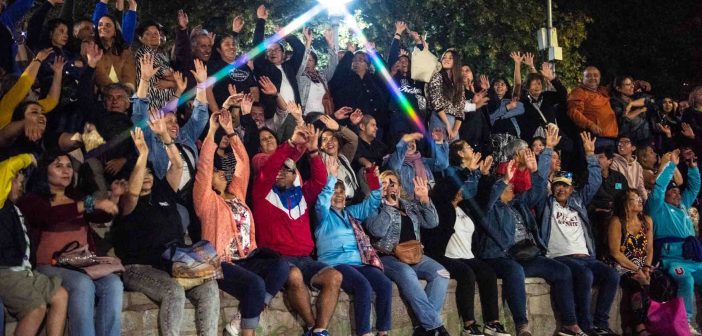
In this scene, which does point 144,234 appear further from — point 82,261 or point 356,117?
point 356,117

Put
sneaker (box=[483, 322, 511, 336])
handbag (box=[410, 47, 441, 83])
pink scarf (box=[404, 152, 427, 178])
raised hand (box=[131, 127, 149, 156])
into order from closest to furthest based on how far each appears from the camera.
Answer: raised hand (box=[131, 127, 149, 156]) < sneaker (box=[483, 322, 511, 336]) < pink scarf (box=[404, 152, 427, 178]) < handbag (box=[410, 47, 441, 83])

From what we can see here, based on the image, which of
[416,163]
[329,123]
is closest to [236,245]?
[329,123]

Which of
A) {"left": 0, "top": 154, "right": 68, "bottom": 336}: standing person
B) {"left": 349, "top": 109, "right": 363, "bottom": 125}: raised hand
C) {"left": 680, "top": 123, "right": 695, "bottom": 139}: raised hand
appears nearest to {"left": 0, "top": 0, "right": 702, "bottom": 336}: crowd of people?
{"left": 0, "top": 154, "right": 68, "bottom": 336}: standing person

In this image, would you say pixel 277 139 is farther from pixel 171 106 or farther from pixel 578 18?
pixel 578 18

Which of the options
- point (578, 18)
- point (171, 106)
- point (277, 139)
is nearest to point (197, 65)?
point (171, 106)

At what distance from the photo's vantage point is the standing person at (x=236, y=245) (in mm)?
8922

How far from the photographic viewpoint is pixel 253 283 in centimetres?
891

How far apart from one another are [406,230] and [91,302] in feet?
12.5

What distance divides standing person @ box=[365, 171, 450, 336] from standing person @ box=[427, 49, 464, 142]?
7.36ft

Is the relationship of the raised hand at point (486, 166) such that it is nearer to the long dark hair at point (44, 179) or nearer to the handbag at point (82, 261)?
the long dark hair at point (44, 179)

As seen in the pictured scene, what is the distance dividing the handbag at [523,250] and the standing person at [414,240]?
1103mm

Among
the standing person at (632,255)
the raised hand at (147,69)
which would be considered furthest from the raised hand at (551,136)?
the raised hand at (147,69)

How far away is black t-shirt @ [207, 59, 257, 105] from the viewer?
11.5m

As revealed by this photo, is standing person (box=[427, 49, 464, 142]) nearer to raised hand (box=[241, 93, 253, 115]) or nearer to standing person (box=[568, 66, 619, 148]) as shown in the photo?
standing person (box=[568, 66, 619, 148])
